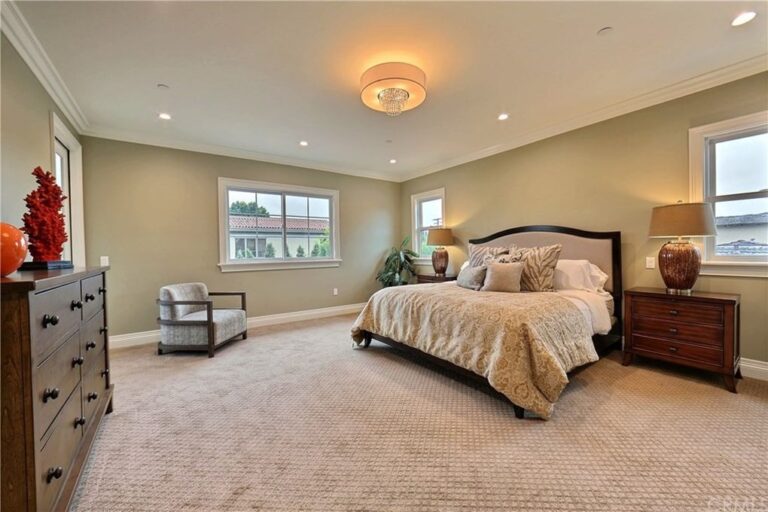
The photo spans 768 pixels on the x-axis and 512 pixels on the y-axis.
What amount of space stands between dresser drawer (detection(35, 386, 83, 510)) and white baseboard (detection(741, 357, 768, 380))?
4487mm

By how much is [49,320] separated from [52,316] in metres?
0.04

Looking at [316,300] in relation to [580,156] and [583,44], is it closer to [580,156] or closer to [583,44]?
[580,156]

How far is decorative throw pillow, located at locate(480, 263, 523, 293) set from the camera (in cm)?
314

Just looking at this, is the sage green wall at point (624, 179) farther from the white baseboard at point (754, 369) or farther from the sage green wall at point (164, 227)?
the sage green wall at point (164, 227)

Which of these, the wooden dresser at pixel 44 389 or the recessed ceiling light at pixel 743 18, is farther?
the recessed ceiling light at pixel 743 18

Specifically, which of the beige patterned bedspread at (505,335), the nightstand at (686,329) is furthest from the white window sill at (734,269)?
the beige patterned bedspread at (505,335)

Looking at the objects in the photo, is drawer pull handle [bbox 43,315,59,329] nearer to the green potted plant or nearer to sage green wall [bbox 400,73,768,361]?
sage green wall [bbox 400,73,768,361]

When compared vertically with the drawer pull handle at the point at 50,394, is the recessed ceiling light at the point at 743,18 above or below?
above

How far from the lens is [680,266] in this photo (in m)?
2.68

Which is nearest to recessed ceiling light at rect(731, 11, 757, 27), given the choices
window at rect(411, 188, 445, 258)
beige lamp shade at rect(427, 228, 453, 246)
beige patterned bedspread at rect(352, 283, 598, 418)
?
beige patterned bedspread at rect(352, 283, 598, 418)

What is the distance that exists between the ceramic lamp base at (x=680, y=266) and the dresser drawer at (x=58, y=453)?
4020 mm

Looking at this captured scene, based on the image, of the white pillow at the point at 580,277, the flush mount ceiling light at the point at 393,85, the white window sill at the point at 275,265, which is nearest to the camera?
the flush mount ceiling light at the point at 393,85

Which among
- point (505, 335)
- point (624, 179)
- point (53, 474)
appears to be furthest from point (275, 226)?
A: point (624, 179)

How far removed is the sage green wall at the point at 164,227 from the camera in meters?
3.69
